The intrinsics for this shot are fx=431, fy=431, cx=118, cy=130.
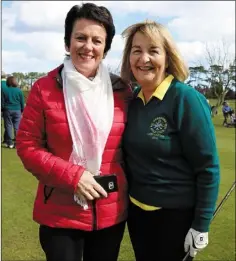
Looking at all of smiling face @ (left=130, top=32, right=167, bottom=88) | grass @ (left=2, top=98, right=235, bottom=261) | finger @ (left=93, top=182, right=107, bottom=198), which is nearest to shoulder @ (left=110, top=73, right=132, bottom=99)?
smiling face @ (left=130, top=32, right=167, bottom=88)

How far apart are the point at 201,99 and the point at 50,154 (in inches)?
34.1

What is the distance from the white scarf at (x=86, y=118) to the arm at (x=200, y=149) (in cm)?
Result: 43

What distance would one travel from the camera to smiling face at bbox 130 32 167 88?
95.4 inches

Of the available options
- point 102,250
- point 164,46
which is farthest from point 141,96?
point 102,250

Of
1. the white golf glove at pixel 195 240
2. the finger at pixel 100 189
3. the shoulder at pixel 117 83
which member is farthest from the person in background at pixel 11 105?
the white golf glove at pixel 195 240

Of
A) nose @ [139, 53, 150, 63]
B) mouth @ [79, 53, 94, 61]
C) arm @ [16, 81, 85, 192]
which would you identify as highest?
nose @ [139, 53, 150, 63]

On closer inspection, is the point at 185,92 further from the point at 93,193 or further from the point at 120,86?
the point at 93,193

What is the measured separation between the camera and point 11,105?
1041 cm

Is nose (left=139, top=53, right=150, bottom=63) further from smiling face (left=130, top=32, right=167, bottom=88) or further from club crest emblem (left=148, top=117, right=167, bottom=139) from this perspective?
club crest emblem (left=148, top=117, right=167, bottom=139)

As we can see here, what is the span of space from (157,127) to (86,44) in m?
0.61

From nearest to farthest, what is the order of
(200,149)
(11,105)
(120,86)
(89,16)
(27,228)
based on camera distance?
(200,149) < (89,16) < (120,86) < (27,228) < (11,105)

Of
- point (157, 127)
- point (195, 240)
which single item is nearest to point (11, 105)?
point (157, 127)

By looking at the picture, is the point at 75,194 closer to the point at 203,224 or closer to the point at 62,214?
the point at 62,214

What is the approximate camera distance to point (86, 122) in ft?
7.80
